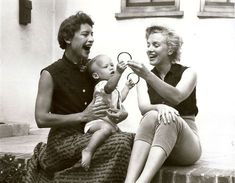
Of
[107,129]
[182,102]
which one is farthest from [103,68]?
[182,102]

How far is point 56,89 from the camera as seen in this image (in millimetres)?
3916

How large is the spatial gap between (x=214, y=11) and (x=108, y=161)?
3.98 metres

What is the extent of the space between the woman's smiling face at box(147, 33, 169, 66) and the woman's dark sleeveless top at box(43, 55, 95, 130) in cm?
52

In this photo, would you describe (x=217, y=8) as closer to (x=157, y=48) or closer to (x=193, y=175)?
(x=157, y=48)

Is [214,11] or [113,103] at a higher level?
[214,11]

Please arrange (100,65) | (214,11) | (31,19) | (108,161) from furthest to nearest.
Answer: (31,19) → (214,11) → (100,65) → (108,161)

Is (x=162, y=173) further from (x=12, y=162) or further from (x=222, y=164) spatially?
(x=12, y=162)

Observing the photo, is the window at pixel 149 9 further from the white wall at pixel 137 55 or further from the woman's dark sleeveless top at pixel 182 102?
the woman's dark sleeveless top at pixel 182 102

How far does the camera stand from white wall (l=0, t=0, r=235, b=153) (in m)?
7.18

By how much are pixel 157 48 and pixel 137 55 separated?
361 cm

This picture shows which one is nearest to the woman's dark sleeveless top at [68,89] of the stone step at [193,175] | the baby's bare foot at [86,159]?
the baby's bare foot at [86,159]

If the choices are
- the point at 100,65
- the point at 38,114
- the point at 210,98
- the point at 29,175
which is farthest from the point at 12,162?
the point at 210,98

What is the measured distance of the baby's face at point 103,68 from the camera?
400cm

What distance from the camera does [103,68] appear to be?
401 cm
